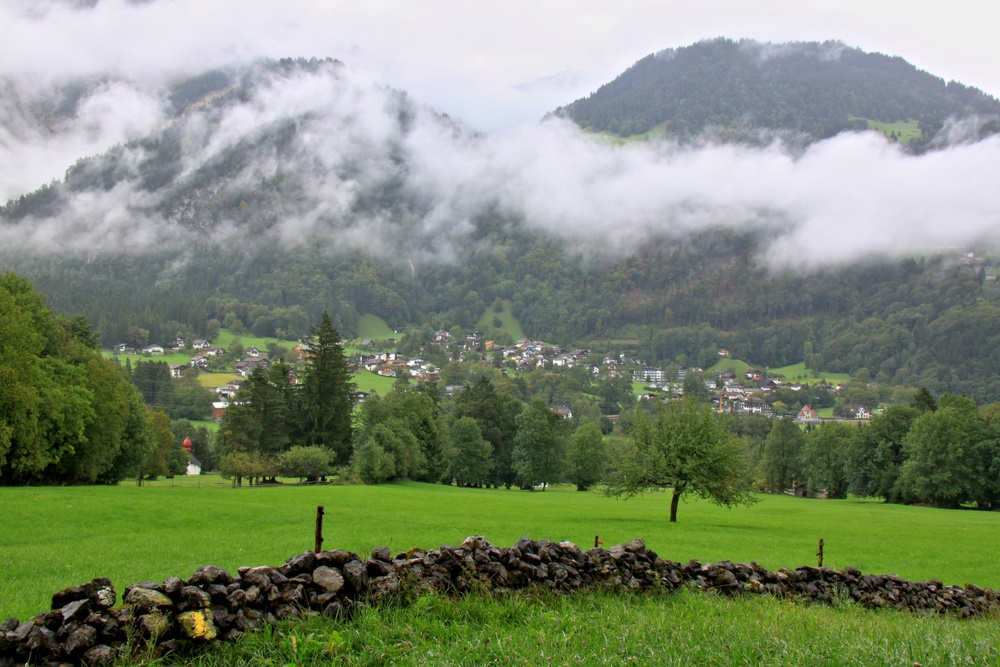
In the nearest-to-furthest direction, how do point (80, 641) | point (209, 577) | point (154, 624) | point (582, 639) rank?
1. point (80, 641)
2. point (154, 624)
3. point (209, 577)
4. point (582, 639)

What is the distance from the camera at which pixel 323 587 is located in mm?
10156

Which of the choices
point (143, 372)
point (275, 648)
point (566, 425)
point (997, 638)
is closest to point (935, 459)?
point (566, 425)

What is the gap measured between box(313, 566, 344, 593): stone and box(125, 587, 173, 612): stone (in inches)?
81.4

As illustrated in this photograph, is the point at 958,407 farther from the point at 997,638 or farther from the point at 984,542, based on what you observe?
the point at 997,638

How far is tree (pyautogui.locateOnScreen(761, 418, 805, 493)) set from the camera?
117062 millimetres

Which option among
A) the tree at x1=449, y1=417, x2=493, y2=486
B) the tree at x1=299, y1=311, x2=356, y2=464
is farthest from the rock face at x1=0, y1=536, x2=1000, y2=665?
the tree at x1=449, y1=417, x2=493, y2=486

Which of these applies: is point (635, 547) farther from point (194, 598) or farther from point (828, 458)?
point (828, 458)

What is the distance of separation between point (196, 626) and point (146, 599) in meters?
0.69

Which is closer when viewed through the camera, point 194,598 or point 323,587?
point 194,598

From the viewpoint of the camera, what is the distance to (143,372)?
177625 millimetres

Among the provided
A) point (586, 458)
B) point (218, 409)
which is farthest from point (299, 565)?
point (218, 409)

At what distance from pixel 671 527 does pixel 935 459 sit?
6212 centimetres

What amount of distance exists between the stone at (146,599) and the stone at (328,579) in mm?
2067

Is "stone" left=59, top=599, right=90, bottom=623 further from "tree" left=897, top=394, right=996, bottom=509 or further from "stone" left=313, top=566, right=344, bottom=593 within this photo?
"tree" left=897, top=394, right=996, bottom=509
